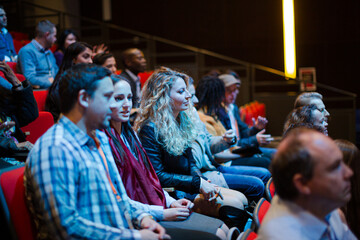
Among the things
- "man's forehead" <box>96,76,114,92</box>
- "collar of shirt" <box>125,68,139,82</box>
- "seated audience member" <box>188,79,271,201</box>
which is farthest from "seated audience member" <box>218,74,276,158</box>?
"man's forehead" <box>96,76,114,92</box>

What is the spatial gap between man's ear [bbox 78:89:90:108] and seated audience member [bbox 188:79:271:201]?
130 centimetres

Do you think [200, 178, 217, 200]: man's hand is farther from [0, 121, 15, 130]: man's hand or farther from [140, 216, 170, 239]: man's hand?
[0, 121, 15, 130]: man's hand

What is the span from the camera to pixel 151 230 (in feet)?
4.41

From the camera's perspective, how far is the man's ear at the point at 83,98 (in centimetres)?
124

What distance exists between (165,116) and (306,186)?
1.23 m

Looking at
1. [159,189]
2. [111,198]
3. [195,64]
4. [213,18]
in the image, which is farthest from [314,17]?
[111,198]

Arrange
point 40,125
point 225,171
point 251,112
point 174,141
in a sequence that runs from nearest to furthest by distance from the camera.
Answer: point 174,141
point 40,125
point 225,171
point 251,112

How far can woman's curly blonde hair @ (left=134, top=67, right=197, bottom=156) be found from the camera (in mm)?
2111

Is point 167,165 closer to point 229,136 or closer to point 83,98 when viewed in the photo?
point 229,136

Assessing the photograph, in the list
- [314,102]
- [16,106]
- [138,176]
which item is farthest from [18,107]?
[314,102]

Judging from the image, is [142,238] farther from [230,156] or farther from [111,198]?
[230,156]

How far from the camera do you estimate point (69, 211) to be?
114cm

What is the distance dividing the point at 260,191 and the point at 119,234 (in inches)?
Answer: 60.2

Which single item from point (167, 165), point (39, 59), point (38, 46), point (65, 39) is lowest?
point (167, 165)
